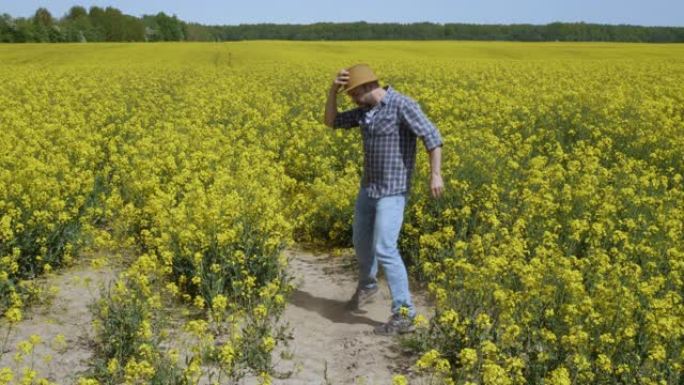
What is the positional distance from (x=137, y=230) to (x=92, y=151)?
2.20 metres

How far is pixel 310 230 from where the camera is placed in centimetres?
805

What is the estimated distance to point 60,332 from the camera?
5.46m

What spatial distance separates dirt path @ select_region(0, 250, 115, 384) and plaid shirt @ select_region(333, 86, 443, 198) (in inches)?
84.1

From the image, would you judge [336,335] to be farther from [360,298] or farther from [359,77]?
[359,77]

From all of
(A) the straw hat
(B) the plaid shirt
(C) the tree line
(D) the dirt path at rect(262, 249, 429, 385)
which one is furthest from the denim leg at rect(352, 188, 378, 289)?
(C) the tree line

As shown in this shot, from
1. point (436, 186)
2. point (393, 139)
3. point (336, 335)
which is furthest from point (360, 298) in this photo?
point (393, 139)

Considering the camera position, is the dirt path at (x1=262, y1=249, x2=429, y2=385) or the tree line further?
the tree line

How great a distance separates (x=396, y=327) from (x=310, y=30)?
330 ft

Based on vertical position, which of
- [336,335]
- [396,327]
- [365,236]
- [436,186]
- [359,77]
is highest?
[359,77]

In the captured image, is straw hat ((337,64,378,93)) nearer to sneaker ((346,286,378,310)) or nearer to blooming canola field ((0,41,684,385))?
blooming canola field ((0,41,684,385))

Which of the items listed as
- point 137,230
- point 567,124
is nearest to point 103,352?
point 137,230

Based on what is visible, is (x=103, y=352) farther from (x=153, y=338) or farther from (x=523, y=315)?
(x=523, y=315)

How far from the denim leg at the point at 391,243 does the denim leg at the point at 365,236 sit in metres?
0.16

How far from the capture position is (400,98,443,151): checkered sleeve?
5.27 m
